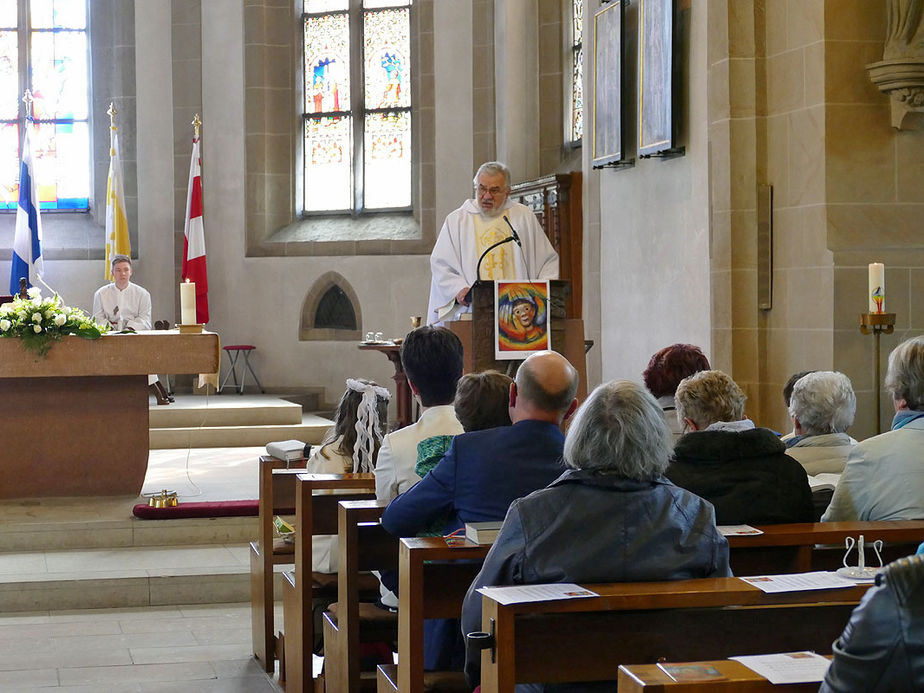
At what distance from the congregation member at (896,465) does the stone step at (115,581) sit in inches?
122

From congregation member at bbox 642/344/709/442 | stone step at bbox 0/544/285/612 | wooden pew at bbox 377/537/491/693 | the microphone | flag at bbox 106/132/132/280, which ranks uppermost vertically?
flag at bbox 106/132/132/280

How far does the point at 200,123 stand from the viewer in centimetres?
1241

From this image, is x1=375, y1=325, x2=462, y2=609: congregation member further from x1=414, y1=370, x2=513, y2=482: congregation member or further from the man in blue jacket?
the man in blue jacket

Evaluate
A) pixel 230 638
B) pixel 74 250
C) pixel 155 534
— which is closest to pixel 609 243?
pixel 155 534

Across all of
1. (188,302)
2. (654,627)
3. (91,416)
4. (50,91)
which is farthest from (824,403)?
(50,91)

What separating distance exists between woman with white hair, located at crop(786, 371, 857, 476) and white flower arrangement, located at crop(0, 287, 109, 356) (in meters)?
4.03

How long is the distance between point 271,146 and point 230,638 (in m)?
8.49

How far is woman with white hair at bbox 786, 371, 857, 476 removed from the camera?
11.7 feet

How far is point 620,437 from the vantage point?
2.26 m

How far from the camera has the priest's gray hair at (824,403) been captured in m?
3.56

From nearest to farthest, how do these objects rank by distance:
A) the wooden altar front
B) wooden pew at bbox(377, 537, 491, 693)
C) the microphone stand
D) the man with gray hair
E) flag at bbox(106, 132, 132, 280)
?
wooden pew at bbox(377, 537, 491, 693) < the microphone stand < the wooden altar front < the man with gray hair < flag at bbox(106, 132, 132, 280)

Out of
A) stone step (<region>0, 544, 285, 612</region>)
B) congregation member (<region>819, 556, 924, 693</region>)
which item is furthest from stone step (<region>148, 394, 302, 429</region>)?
congregation member (<region>819, 556, 924, 693</region>)

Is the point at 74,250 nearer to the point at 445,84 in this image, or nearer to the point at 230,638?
the point at 445,84

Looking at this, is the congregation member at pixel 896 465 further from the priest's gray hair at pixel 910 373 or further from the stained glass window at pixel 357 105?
the stained glass window at pixel 357 105
